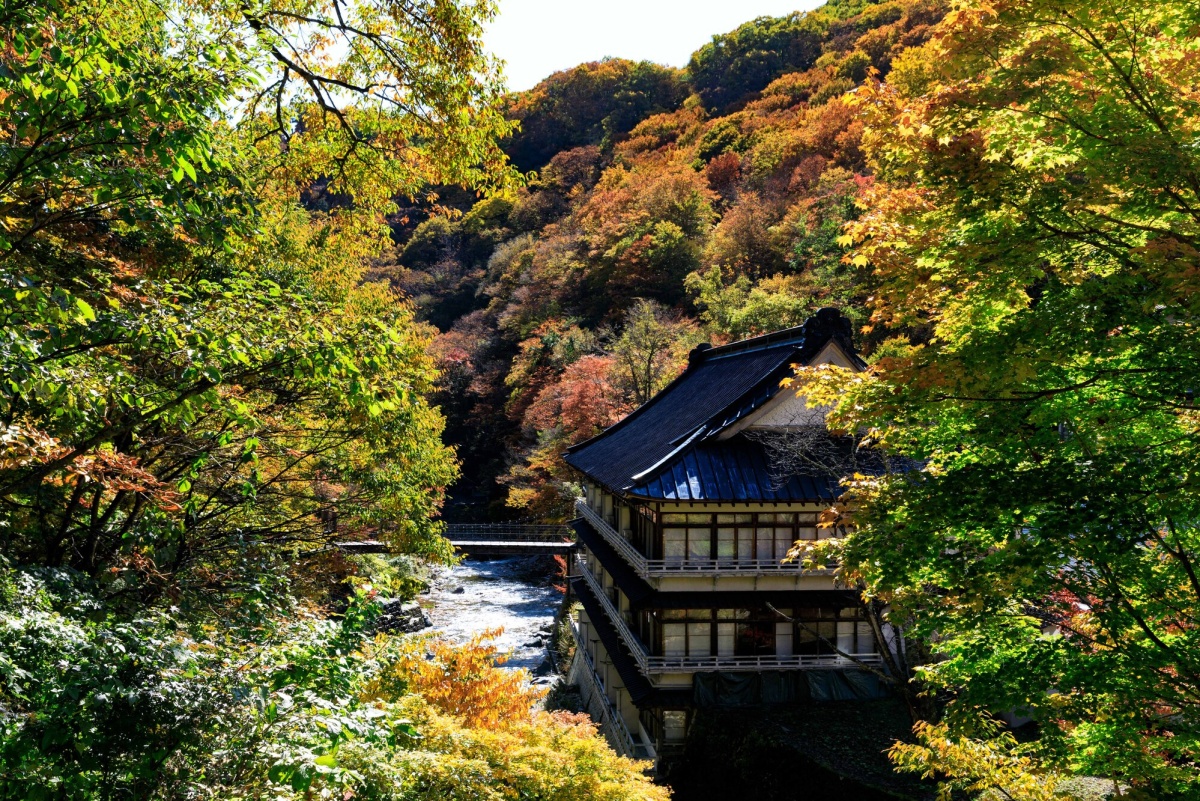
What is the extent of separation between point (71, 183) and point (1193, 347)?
9207 mm

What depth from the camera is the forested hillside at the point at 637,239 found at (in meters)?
35.3

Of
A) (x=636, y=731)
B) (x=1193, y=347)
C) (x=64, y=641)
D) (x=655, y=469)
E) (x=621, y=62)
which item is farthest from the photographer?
(x=621, y=62)

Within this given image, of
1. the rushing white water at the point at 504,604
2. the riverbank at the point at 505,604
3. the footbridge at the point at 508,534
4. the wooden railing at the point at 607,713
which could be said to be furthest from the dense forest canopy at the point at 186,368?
the footbridge at the point at 508,534

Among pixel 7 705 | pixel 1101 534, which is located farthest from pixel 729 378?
pixel 7 705

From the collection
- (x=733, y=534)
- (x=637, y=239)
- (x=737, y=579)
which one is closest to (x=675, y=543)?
(x=733, y=534)

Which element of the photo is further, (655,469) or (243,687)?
(655,469)

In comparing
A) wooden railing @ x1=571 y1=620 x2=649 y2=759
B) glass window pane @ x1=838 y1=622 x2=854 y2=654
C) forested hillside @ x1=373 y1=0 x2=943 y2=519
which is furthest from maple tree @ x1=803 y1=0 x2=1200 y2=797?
wooden railing @ x1=571 y1=620 x2=649 y2=759

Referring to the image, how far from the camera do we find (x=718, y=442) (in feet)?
57.6

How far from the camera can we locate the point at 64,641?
479cm

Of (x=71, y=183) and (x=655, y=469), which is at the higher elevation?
(x=71, y=183)

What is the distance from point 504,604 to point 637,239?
25.6m

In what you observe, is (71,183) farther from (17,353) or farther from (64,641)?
(64,641)

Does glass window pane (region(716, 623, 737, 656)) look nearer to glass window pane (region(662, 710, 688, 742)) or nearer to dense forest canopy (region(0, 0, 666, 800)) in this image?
glass window pane (region(662, 710, 688, 742))

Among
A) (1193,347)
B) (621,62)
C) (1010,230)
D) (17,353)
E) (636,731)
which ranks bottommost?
(636,731)
